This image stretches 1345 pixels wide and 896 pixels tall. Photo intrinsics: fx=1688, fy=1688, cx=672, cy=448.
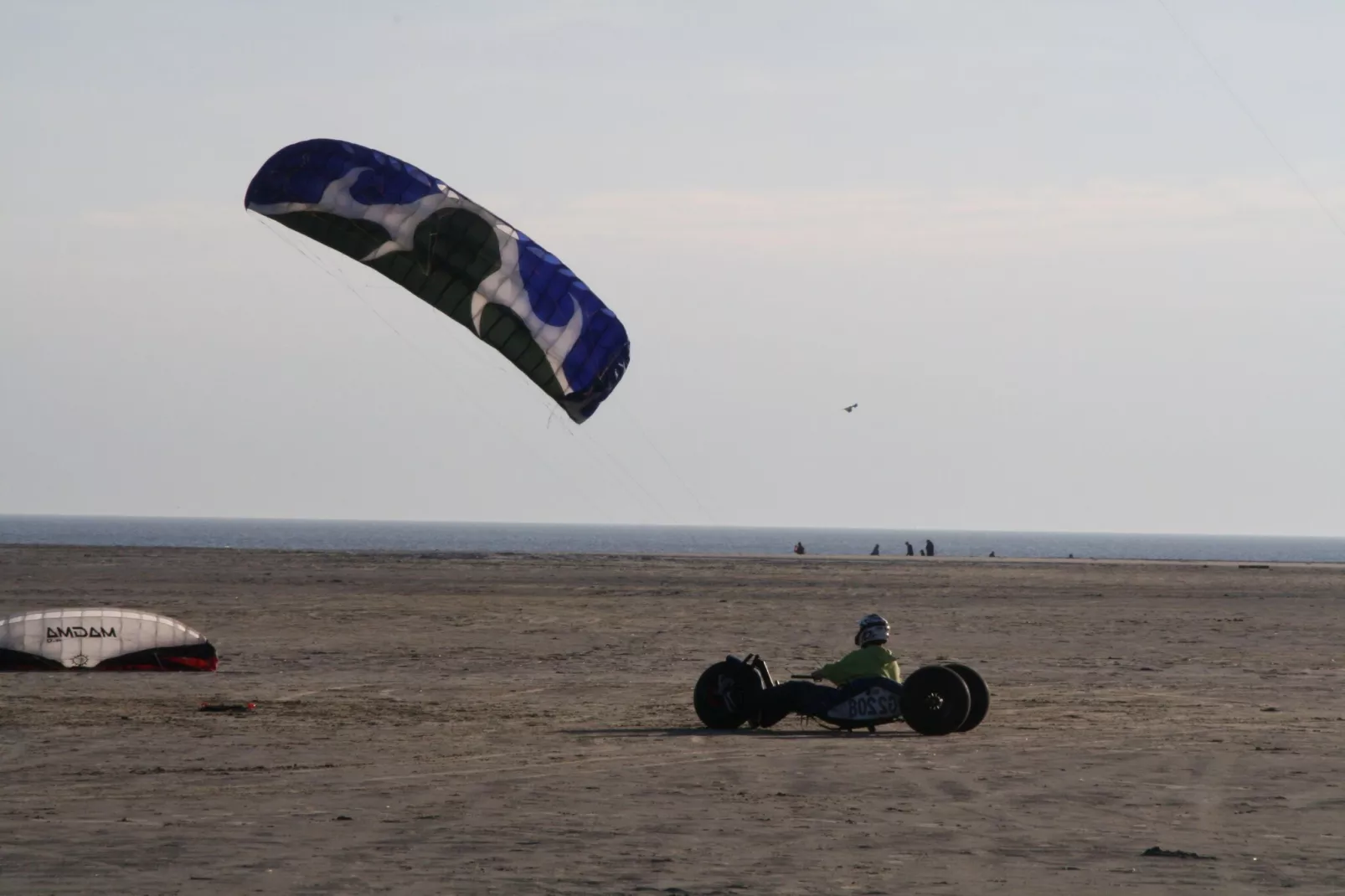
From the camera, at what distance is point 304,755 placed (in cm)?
1225

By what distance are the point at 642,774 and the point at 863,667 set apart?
324 centimetres

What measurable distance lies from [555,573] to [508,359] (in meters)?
35.4

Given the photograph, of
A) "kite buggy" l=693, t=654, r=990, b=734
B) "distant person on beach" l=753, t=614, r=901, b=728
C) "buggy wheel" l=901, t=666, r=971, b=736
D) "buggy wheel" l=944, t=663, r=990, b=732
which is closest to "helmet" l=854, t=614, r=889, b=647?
"distant person on beach" l=753, t=614, r=901, b=728

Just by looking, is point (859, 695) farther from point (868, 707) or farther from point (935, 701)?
point (935, 701)

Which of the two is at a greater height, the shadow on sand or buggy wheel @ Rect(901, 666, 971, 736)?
buggy wheel @ Rect(901, 666, 971, 736)

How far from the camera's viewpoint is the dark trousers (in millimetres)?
13805

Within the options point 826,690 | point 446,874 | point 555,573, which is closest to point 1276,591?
point 555,573

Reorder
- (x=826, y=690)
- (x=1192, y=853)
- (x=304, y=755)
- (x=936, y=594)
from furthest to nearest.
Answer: (x=936, y=594)
(x=826, y=690)
(x=304, y=755)
(x=1192, y=853)

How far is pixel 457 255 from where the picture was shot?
58.1 ft

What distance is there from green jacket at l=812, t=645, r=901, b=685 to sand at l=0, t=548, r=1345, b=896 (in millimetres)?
515

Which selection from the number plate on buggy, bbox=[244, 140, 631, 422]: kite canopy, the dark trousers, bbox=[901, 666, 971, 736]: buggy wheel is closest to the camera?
bbox=[901, 666, 971, 736]: buggy wheel

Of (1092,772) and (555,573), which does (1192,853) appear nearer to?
(1092,772)

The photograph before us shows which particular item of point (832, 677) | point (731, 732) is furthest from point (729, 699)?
point (832, 677)

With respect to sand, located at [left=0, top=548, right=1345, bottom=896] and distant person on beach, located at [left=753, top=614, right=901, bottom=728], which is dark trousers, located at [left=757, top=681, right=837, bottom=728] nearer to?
distant person on beach, located at [left=753, top=614, right=901, bottom=728]
